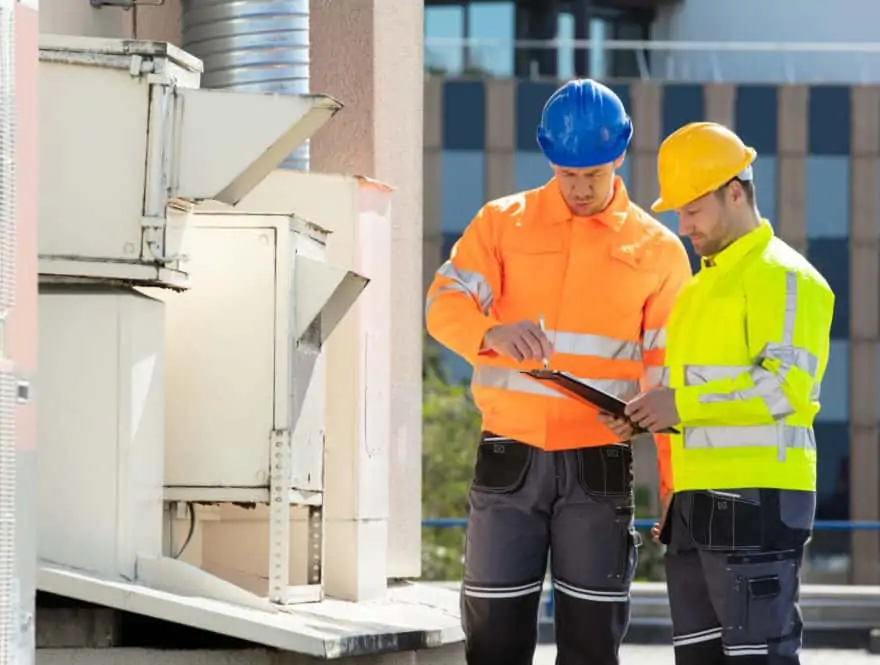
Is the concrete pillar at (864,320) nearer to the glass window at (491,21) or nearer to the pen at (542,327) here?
the glass window at (491,21)

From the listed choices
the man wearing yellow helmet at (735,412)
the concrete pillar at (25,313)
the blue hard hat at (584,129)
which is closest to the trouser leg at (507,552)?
the man wearing yellow helmet at (735,412)

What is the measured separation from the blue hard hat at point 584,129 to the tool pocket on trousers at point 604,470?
86cm

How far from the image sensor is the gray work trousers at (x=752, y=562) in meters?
5.89

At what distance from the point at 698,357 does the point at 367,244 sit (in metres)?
2.92

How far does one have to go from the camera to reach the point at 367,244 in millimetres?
8828

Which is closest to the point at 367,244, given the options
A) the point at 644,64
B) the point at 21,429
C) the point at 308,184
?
the point at 308,184

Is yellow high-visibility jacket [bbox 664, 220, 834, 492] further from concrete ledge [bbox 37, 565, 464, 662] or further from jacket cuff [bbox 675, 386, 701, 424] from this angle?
concrete ledge [bbox 37, 565, 464, 662]

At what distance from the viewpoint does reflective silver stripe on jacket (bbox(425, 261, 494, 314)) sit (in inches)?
262

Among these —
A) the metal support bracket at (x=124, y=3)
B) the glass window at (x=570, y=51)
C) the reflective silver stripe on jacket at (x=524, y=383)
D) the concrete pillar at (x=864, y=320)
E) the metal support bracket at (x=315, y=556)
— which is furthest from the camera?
the concrete pillar at (x=864, y=320)

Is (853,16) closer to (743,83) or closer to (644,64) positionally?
(743,83)

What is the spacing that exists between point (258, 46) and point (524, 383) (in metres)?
2.63

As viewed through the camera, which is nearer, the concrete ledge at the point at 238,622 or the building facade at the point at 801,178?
the concrete ledge at the point at 238,622

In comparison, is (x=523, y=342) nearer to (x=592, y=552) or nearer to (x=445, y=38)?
(x=592, y=552)

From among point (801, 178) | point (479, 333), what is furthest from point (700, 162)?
point (801, 178)
